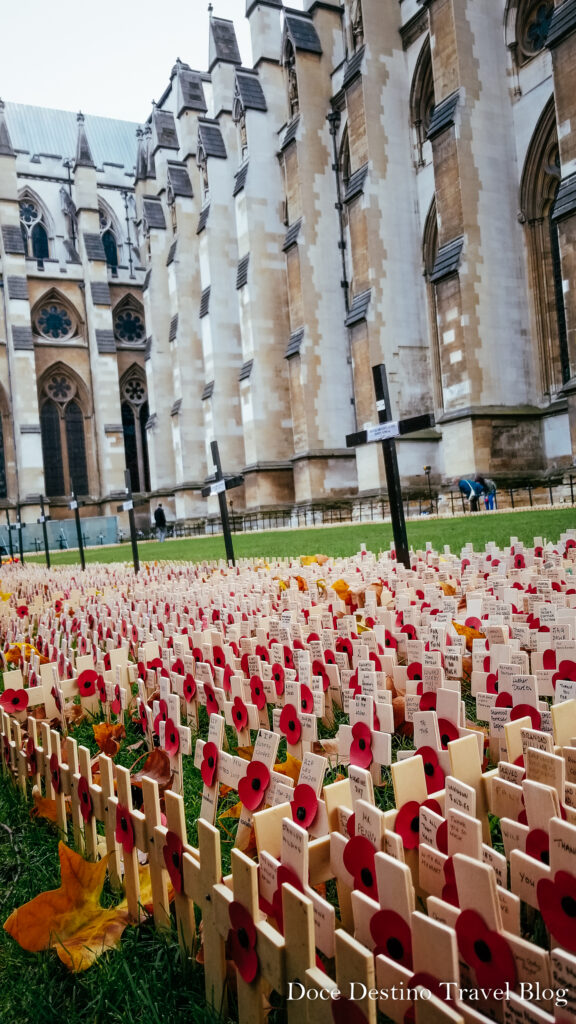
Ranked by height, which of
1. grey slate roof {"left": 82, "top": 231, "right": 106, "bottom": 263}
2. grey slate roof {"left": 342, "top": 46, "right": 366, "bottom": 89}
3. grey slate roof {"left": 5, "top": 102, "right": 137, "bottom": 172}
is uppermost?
grey slate roof {"left": 5, "top": 102, "right": 137, "bottom": 172}

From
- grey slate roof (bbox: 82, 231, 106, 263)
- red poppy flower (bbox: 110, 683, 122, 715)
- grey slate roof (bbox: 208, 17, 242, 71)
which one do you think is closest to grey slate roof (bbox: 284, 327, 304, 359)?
grey slate roof (bbox: 208, 17, 242, 71)

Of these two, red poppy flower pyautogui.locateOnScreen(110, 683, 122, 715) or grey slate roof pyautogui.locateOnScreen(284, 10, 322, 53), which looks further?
grey slate roof pyautogui.locateOnScreen(284, 10, 322, 53)

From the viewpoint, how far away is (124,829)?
1758 millimetres

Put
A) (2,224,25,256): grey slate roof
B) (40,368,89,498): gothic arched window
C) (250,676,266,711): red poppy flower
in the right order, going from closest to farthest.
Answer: (250,676,266,711): red poppy flower, (2,224,25,256): grey slate roof, (40,368,89,498): gothic arched window

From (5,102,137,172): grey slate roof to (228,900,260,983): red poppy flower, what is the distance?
147ft

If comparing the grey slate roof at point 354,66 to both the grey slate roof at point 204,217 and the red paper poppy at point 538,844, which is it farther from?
the red paper poppy at point 538,844

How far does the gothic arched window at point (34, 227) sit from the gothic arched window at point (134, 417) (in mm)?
7825

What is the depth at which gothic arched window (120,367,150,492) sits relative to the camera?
36.4 metres

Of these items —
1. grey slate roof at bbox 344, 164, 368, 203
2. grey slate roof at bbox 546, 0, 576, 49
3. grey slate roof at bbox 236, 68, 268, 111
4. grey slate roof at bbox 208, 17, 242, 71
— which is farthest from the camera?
grey slate roof at bbox 208, 17, 242, 71

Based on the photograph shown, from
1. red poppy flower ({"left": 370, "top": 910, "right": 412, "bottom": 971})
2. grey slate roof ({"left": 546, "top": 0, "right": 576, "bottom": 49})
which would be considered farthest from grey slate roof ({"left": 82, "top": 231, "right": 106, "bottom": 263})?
red poppy flower ({"left": 370, "top": 910, "right": 412, "bottom": 971})

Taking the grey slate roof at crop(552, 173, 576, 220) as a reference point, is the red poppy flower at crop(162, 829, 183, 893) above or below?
below

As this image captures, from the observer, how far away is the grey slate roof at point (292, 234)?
71.0 ft

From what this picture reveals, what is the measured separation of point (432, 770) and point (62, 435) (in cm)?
3473

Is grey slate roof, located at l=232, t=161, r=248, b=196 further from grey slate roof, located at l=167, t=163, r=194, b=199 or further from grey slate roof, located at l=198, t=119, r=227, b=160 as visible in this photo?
grey slate roof, located at l=167, t=163, r=194, b=199
